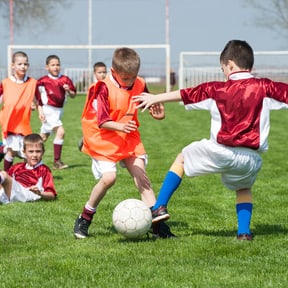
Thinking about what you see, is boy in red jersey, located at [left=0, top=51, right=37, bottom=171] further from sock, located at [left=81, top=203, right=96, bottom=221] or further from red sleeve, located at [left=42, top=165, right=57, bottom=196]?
sock, located at [left=81, top=203, right=96, bottom=221]

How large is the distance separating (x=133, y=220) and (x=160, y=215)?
22 cm

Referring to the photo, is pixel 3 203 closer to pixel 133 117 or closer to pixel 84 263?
pixel 133 117

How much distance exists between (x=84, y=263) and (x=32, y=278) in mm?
482

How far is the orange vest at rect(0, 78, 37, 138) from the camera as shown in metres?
10.6

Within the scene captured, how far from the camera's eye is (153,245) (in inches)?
234

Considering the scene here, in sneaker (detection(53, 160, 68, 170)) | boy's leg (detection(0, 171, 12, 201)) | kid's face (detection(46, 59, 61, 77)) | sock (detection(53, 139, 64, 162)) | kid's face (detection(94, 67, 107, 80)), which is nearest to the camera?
boy's leg (detection(0, 171, 12, 201))

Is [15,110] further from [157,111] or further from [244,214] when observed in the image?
[244,214]

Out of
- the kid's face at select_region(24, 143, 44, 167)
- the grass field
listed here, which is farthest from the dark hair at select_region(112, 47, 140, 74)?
the kid's face at select_region(24, 143, 44, 167)

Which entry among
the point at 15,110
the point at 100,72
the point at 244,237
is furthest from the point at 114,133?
the point at 100,72

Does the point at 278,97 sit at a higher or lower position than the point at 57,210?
higher

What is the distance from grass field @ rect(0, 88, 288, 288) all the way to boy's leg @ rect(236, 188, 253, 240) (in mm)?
110

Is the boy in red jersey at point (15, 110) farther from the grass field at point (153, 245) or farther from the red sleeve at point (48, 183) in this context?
→ the red sleeve at point (48, 183)

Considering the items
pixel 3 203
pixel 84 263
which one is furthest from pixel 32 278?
pixel 3 203

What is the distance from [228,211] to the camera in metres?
7.79
